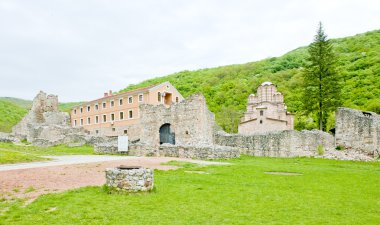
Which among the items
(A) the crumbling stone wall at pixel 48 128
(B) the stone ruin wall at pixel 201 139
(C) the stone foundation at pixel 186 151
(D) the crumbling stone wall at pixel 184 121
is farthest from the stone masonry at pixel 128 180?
(A) the crumbling stone wall at pixel 48 128

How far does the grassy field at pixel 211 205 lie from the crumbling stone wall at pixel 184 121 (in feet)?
52.9

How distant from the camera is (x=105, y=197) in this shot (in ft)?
30.1

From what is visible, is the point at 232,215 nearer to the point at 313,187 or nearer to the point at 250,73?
the point at 313,187

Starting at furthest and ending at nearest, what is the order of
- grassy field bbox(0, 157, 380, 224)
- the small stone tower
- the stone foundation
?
the small stone tower → the stone foundation → grassy field bbox(0, 157, 380, 224)

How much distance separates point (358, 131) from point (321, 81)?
→ 965 cm

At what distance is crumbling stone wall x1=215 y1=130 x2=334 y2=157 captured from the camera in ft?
89.6

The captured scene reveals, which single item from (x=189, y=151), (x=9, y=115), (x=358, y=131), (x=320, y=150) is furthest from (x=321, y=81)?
(x=9, y=115)

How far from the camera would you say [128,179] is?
32.4 ft

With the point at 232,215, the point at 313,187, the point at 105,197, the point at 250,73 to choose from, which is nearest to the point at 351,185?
the point at 313,187

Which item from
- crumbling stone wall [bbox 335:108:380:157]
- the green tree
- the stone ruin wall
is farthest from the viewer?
the green tree

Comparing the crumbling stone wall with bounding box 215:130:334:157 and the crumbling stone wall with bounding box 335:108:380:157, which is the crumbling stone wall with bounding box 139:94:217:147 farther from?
the crumbling stone wall with bounding box 335:108:380:157

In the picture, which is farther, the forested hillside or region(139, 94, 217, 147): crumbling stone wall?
the forested hillside

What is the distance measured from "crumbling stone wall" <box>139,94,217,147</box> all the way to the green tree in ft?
44.9

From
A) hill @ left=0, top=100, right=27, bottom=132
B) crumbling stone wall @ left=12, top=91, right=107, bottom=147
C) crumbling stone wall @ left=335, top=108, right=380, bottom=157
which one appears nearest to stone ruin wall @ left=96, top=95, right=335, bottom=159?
crumbling stone wall @ left=335, top=108, right=380, bottom=157
